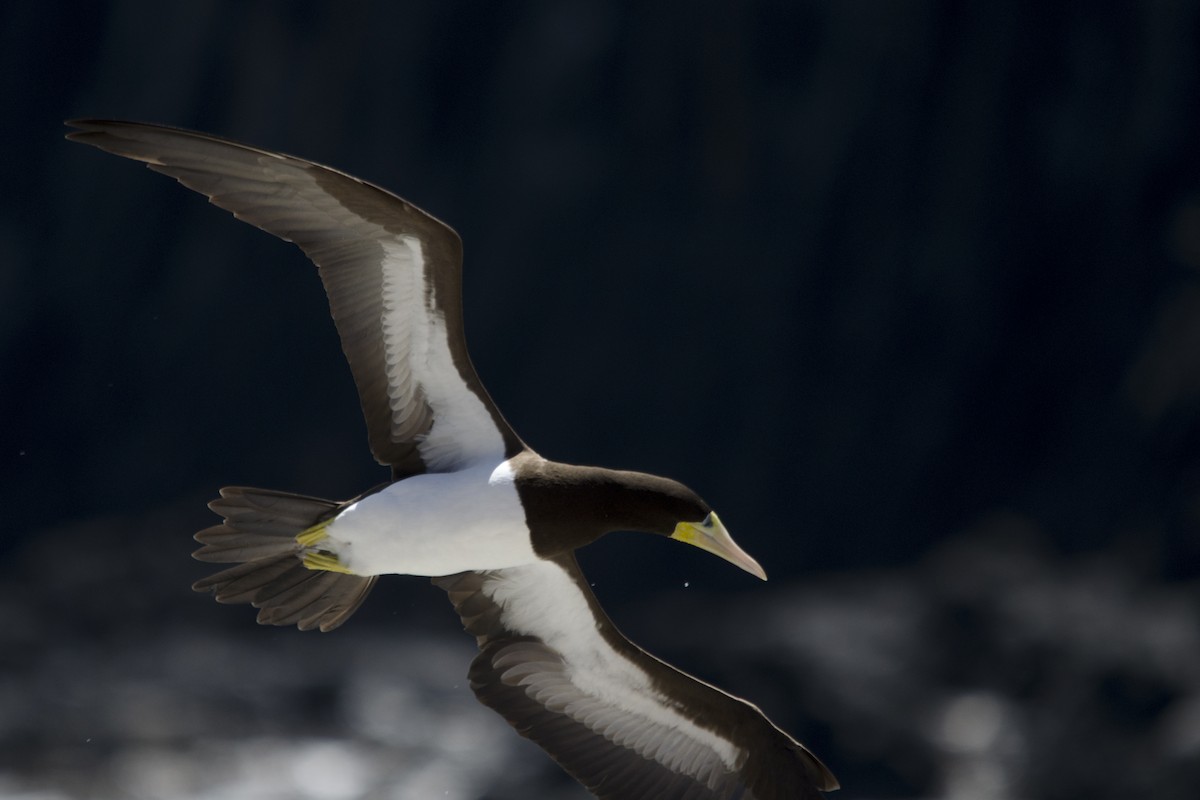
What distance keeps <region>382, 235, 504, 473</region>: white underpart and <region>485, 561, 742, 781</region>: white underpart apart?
0.45 metres

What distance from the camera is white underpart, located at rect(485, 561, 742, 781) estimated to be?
244 inches

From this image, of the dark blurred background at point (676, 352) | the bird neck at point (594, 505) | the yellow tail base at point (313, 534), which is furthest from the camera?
the dark blurred background at point (676, 352)

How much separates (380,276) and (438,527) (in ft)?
2.68

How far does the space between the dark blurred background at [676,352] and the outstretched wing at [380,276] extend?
3961 mm

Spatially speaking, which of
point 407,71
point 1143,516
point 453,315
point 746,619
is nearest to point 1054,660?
point 1143,516

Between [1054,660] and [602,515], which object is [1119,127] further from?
[602,515]

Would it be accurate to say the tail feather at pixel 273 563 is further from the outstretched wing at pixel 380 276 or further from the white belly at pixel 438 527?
the outstretched wing at pixel 380 276

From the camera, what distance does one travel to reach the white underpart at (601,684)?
20.3 ft

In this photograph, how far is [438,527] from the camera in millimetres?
5742

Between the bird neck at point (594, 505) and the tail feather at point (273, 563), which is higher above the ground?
the bird neck at point (594, 505)

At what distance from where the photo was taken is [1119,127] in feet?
34.0

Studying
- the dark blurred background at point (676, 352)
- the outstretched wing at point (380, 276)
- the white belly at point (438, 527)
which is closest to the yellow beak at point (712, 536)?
the white belly at point (438, 527)

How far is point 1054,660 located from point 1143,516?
940 mm

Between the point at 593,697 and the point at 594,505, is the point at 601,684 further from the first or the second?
the point at 594,505
